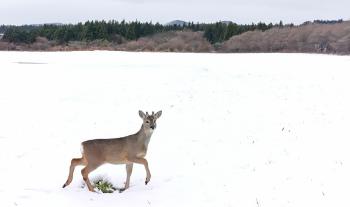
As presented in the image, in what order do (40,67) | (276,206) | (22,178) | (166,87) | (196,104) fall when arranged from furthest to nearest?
(40,67), (166,87), (196,104), (22,178), (276,206)

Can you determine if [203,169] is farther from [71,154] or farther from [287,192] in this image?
[71,154]

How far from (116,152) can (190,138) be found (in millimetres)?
4699

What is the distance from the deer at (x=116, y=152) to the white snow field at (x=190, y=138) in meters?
0.44

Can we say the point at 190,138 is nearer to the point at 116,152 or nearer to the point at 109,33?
the point at 116,152

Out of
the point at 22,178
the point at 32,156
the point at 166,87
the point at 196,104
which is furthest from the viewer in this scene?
the point at 166,87

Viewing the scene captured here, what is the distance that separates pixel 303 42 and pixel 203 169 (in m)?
61.5

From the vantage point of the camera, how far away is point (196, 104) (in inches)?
865

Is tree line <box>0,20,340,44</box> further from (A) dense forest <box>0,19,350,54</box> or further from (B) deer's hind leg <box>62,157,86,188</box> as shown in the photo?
(B) deer's hind leg <box>62,157,86,188</box>

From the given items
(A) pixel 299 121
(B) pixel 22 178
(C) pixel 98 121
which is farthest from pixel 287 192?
(C) pixel 98 121

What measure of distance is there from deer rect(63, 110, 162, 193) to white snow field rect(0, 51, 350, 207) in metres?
0.44

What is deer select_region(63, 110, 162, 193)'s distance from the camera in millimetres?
11297

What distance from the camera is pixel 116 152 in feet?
37.4

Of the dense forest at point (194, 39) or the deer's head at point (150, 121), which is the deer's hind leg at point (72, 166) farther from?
the dense forest at point (194, 39)

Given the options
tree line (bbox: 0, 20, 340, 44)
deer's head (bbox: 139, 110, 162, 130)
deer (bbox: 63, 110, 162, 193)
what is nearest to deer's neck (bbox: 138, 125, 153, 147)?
deer (bbox: 63, 110, 162, 193)
